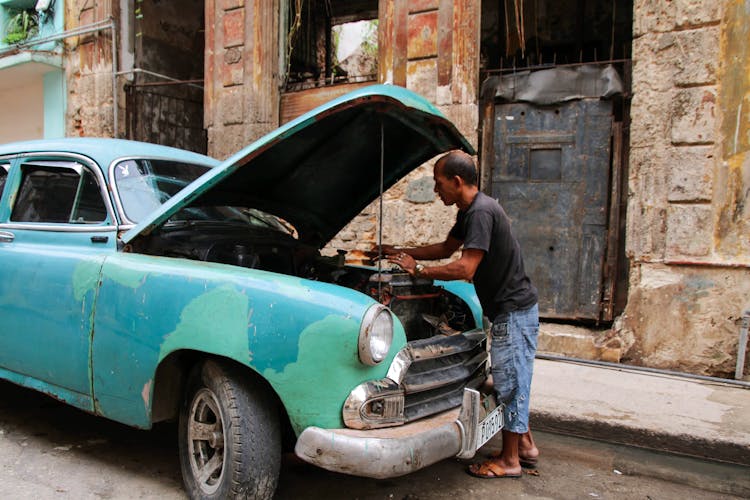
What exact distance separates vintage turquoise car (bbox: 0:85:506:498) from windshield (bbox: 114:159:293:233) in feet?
0.04

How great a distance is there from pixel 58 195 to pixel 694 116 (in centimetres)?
517

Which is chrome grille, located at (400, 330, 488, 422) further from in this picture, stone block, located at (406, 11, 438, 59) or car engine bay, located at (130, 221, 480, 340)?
stone block, located at (406, 11, 438, 59)

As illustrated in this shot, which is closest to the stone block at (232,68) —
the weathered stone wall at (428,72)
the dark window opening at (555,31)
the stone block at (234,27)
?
the stone block at (234,27)

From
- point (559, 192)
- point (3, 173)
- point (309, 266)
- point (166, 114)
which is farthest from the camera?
point (166, 114)

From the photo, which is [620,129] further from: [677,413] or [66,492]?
[66,492]

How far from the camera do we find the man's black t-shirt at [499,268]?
10.1 feet

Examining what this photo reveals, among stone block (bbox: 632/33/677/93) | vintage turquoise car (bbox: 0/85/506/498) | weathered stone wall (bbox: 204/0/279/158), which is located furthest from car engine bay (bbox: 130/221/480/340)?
weathered stone wall (bbox: 204/0/279/158)

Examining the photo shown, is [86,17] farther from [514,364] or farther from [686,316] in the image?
[686,316]

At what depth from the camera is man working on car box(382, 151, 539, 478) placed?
3.09 meters

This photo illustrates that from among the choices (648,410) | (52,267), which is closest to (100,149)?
(52,267)

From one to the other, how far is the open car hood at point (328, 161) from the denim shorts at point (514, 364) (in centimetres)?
106

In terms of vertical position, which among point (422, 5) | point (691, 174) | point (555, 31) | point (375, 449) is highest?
point (555, 31)

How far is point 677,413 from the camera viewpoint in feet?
13.6

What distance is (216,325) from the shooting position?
2510mm
